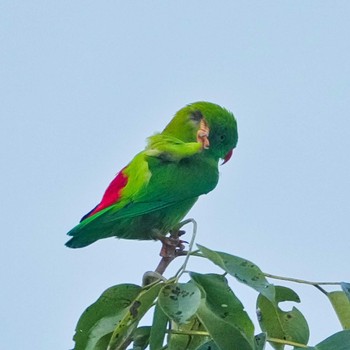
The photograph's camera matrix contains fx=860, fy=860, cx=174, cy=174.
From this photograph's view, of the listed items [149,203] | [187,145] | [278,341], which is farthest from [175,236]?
[278,341]

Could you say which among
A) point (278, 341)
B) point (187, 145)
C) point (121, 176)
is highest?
point (187, 145)

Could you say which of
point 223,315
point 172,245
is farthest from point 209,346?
point 172,245

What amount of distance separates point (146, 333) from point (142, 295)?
0.14 meters

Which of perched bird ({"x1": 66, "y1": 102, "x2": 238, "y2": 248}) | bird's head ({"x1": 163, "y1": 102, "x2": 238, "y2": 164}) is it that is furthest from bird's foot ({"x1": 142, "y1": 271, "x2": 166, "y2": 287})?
bird's head ({"x1": 163, "y1": 102, "x2": 238, "y2": 164})

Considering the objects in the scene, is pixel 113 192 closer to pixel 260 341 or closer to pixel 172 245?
pixel 172 245

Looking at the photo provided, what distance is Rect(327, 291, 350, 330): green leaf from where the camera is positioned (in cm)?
239

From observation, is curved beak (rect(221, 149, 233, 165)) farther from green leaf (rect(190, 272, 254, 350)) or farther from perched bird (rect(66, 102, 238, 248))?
green leaf (rect(190, 272, 254, 350))

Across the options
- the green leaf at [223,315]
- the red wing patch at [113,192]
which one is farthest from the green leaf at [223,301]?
the red wing patch at [113,192]

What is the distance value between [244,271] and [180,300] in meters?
0.22

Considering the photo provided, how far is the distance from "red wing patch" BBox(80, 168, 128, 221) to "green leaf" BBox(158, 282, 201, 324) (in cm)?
134

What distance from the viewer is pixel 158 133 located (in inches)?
159

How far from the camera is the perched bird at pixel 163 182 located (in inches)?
131

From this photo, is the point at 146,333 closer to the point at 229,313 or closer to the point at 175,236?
the point at 229,313

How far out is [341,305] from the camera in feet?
7.88
